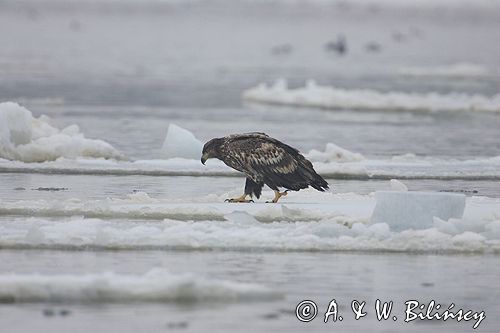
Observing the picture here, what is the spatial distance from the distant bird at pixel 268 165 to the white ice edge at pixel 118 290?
13.5 feet

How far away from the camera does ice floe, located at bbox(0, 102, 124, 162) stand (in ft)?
61.4

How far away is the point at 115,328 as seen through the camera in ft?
31.8

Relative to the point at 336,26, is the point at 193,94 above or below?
below

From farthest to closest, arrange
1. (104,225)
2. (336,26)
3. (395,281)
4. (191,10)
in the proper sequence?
1. (191,10)
2. (336,26)
3. (104,225)
4. (395,281)

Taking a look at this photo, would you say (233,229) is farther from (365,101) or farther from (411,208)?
(365,101)

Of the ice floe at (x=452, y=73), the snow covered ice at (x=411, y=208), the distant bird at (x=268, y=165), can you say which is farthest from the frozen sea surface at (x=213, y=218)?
the ice floe at (x=452, y=73)

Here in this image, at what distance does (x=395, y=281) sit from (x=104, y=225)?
2955mm

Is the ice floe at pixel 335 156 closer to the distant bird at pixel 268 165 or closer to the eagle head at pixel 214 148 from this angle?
the eagle head at pixel 214 148

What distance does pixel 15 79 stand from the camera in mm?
39375

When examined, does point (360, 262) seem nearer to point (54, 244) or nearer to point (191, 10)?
point (54, 244)

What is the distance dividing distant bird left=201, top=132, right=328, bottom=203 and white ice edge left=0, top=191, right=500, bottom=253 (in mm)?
293

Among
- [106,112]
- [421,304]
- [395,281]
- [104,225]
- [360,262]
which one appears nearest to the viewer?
[421,304]

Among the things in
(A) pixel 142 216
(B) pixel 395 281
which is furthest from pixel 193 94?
(B) pixel 395 281

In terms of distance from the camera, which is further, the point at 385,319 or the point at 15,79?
the point at 15,79
